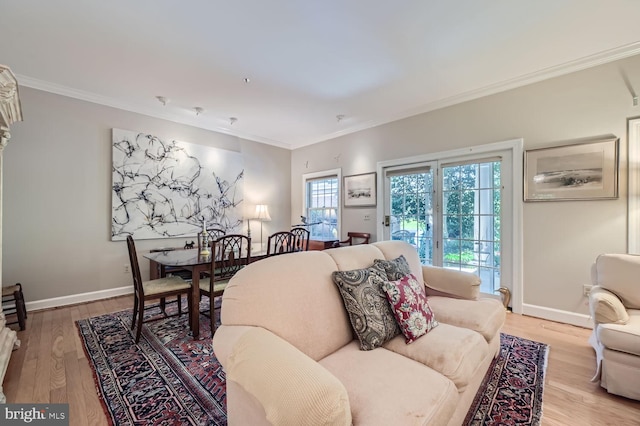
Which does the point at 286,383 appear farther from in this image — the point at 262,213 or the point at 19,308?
the point at 262,213

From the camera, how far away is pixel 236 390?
116 centimetres

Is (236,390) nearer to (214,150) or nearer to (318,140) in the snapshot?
(214,150)

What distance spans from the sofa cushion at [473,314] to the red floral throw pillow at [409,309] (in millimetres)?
260

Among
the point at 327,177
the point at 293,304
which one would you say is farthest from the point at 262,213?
the point at 293,304

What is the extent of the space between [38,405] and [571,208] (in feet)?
15.1

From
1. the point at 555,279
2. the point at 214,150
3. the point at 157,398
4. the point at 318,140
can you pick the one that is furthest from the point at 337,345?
the point at 318,140

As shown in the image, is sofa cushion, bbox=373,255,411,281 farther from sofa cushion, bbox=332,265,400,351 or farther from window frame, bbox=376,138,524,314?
window frame, bbox=376,138,524,314

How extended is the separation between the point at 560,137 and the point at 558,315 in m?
1.89

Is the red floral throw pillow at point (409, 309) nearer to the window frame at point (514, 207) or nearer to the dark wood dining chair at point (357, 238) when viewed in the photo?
the window frame at point (514, 207)

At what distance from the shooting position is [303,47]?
2.48m

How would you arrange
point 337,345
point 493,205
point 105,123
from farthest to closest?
point 105,123, point 493,205, point 337,345

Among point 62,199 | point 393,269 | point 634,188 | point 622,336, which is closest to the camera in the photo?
point 622,336

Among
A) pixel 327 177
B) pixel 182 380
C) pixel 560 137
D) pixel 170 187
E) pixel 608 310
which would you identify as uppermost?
pixel 560 137

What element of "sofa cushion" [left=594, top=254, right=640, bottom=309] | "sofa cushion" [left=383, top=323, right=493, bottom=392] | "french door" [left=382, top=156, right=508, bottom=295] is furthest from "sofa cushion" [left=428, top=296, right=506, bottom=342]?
"french door" [left=382, top=156, right=508, bottom=295]
